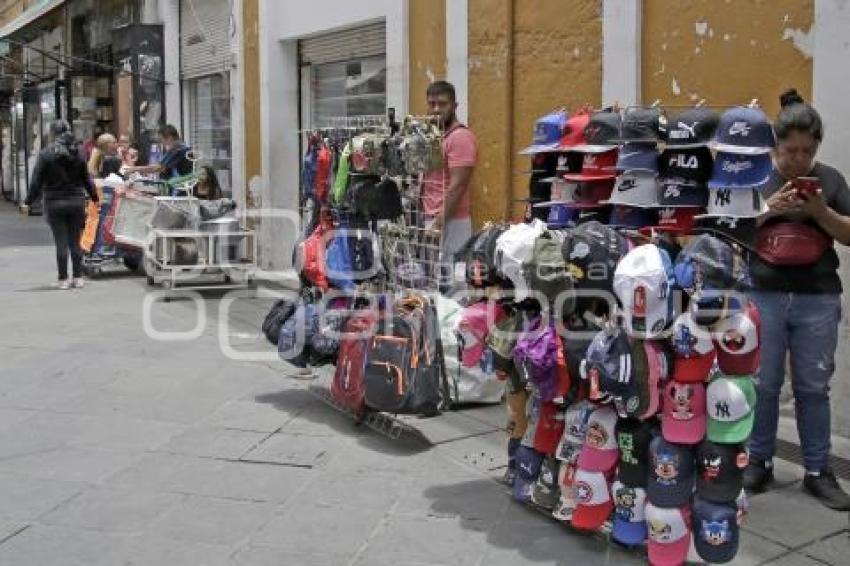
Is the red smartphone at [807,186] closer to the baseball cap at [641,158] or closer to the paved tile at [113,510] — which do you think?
the baseball cap at [641,158]

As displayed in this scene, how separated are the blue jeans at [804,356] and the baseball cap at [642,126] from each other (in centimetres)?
101

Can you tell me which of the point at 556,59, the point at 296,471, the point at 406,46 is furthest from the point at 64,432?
the point at 406,46

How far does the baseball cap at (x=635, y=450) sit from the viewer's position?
3.80 m

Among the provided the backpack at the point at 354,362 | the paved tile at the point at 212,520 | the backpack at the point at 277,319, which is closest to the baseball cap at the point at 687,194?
the backpack at the point at 354,362

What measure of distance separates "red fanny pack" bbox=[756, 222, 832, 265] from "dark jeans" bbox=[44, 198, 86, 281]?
339 inches

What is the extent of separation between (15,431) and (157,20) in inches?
440

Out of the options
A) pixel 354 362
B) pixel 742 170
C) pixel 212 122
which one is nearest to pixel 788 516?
pixel 742 170

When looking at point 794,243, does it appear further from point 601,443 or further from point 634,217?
point 601,443

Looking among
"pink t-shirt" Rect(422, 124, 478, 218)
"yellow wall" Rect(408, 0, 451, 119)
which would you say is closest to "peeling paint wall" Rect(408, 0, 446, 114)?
"yellow wall" Rect(408, 0, 451, 119)

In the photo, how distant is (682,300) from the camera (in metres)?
3.70

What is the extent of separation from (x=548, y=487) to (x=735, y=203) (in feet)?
4.83

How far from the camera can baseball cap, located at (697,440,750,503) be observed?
3.59m

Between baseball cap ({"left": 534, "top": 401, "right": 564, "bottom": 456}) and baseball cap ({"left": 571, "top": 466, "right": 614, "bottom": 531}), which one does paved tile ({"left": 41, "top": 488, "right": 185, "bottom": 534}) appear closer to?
baseball cap ({"left": 534, "top": 401, "right": 564, "bottom": 456})

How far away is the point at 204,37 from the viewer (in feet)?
46.0
